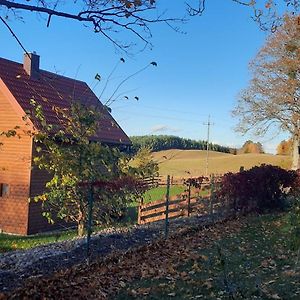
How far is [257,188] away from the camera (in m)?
15.7

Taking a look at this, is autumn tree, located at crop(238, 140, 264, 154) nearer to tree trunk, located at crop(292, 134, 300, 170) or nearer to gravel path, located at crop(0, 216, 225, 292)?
tree trunk, located at crop(292, 134, 300, 170)

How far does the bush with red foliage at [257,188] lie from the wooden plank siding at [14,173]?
7.82m

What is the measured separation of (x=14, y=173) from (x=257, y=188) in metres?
9.60

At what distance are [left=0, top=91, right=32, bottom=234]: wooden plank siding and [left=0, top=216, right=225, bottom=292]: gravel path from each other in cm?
738

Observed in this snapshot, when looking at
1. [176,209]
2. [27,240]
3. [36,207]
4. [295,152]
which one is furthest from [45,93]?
[295,152]

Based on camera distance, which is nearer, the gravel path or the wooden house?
the gravel path

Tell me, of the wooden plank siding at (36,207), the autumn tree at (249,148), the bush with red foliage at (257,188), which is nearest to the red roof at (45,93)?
the wooden plank siding at (36,207)

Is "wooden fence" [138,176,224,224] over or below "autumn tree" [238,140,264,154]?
below

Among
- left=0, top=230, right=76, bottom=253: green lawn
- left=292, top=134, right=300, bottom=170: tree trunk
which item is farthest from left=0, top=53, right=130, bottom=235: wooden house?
left=292, top=134, right=300, bottom=170: tree trunk

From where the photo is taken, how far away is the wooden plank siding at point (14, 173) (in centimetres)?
1762

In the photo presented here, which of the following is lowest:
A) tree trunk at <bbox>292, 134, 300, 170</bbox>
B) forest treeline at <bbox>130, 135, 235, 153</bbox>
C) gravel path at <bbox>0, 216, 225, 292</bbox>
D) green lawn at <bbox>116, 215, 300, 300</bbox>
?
gravel path at <bbox>0, 216, 225, 292</bbox>

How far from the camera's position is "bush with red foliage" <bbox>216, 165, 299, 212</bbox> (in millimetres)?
14836

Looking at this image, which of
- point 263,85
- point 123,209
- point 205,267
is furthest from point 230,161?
point 205,267

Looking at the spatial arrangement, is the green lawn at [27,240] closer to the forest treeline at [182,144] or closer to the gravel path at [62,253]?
the gravel path at [62,253]
